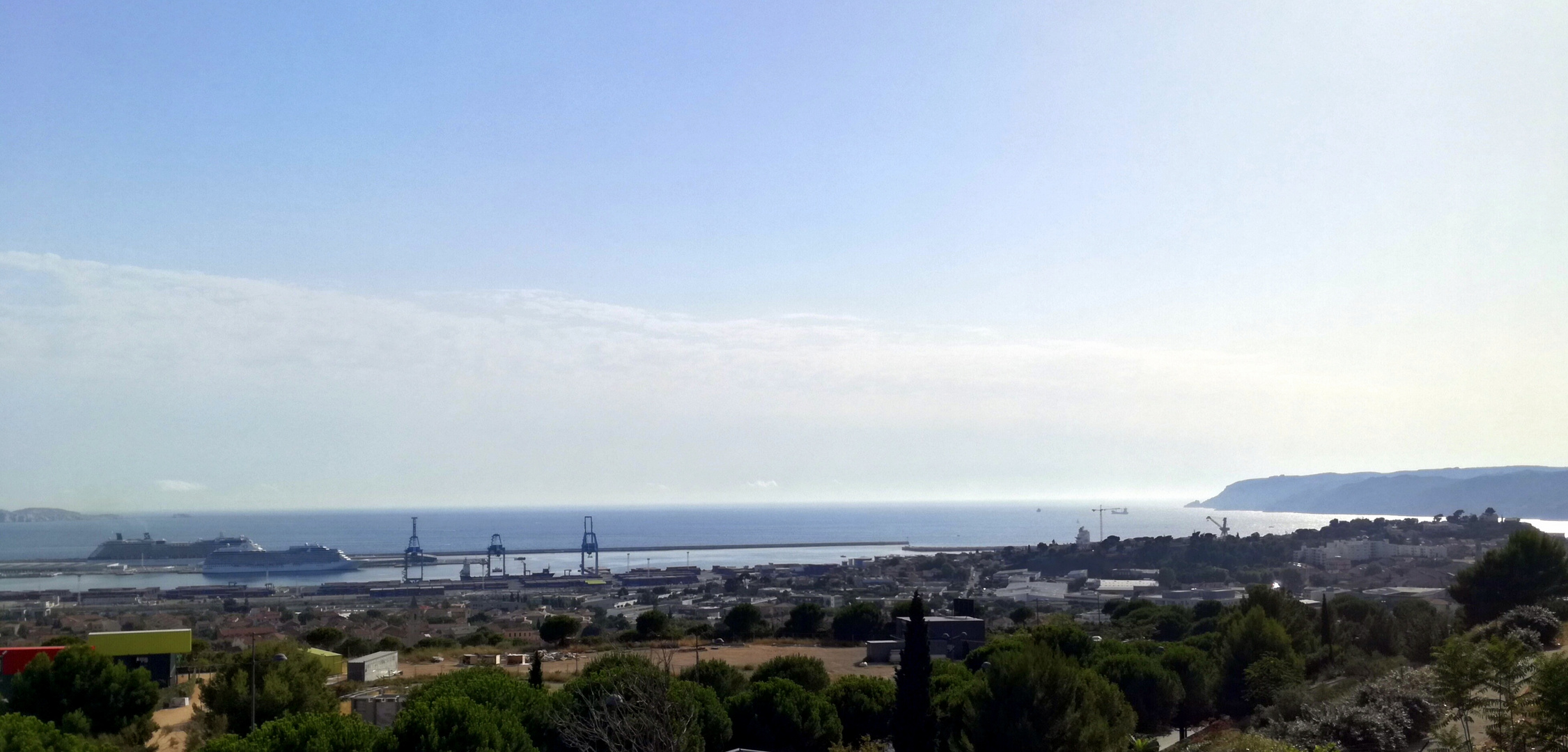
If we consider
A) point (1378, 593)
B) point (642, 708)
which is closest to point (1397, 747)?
point (642, 708)

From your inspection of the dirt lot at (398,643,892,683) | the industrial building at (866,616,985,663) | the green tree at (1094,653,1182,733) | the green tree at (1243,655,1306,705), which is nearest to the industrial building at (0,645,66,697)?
the dirt lot at (398,643,892,683)

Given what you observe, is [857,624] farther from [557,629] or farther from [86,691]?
[86,691]

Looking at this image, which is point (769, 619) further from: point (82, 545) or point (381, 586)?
point (82, 545)

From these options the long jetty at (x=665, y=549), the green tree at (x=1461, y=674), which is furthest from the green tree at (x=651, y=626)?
the long jetty at (x=665, y=549)

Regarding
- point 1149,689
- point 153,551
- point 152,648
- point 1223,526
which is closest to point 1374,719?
point 1149,689

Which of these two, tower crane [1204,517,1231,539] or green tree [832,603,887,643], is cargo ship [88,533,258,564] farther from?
green tree [832,603,887,643]

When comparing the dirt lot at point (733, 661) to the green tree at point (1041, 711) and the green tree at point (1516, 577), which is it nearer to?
the green tree at point (1041, 711)
